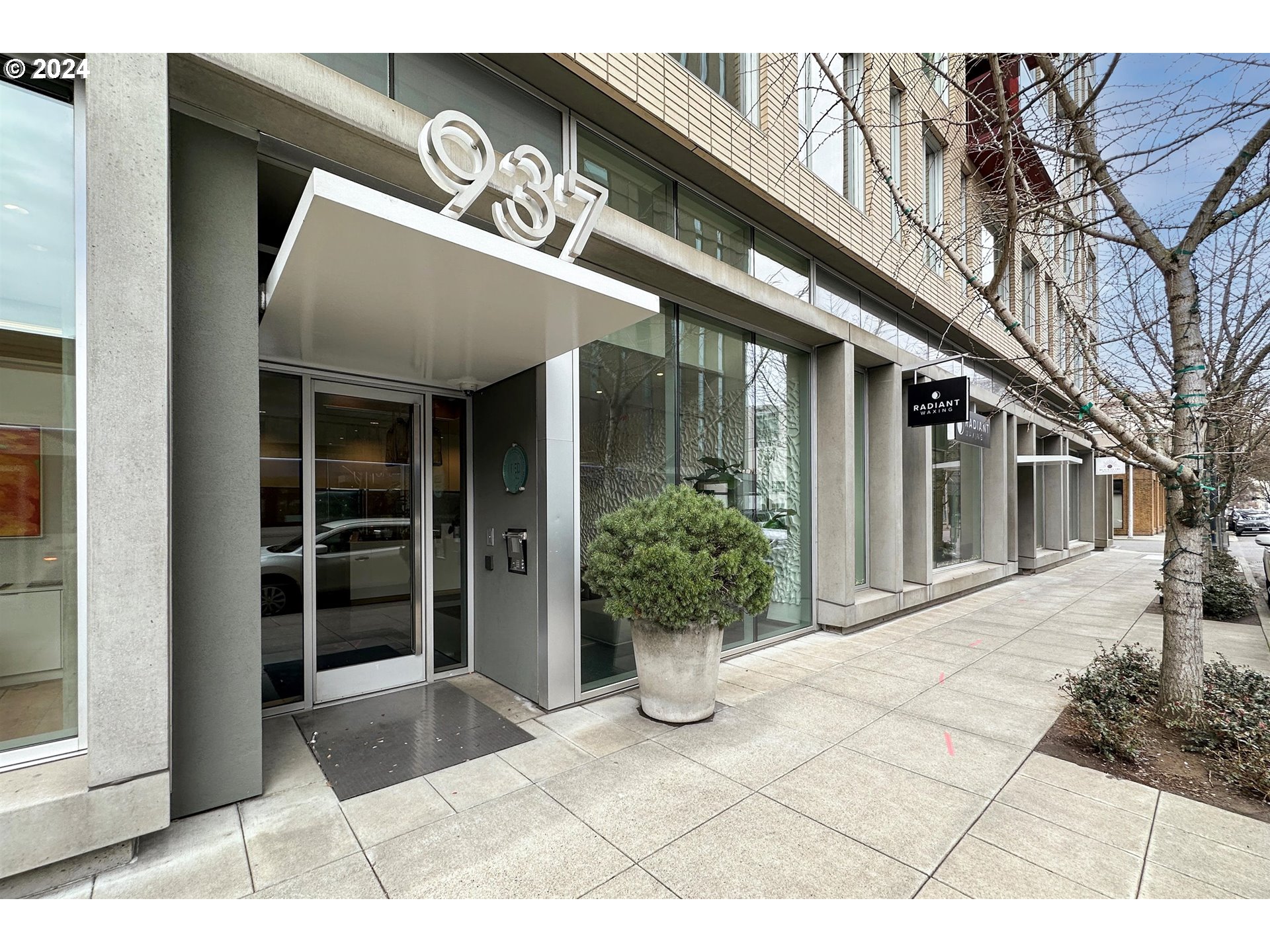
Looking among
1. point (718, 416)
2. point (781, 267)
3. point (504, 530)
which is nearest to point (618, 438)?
point (504, 530)

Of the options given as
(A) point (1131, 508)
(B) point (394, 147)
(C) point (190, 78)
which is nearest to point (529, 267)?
(B) point (394, 147)

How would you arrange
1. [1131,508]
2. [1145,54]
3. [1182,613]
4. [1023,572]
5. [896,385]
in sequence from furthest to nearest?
1. [1131,508]
2. [1023,572]
3. [896,385]
4. [1182,613]
5. [1145,54]

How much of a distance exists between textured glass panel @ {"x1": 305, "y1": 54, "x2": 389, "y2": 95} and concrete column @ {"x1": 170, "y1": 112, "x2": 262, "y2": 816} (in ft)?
2.55

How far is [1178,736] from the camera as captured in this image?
161 inches

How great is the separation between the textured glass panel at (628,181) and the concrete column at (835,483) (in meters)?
3.24

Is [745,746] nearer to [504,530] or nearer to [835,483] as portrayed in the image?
[504,530]

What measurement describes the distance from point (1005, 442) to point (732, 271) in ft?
32.8

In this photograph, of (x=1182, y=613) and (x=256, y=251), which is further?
(x=1182, y=613)

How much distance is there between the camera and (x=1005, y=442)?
12.7 meters

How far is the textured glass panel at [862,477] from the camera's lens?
8609 mm

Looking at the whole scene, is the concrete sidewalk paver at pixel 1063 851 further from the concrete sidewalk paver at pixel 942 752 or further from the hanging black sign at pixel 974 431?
the hanging black sign at pixel 974 431

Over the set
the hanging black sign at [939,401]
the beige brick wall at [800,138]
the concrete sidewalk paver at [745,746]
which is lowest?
the concrete sidewalk paver at [745,746]

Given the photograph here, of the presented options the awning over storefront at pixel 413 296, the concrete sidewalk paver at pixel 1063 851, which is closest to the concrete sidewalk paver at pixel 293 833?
the awning over storefront at pixel 413 296

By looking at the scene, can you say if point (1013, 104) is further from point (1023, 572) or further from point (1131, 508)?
point (1131, 508)
